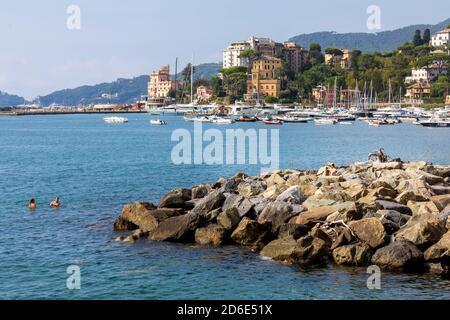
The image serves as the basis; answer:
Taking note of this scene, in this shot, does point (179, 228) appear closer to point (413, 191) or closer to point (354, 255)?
point (354, 255)

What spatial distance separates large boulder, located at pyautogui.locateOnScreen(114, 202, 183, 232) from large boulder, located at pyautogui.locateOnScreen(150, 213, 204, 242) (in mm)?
561

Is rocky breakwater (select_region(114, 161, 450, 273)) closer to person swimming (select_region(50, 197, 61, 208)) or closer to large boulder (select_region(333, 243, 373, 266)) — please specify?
large boulder (select_region(333, 243, 373, 266))

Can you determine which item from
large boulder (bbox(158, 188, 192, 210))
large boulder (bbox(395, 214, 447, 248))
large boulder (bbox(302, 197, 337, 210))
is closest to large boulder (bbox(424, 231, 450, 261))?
large boulder (bbox(395, 214, 447, 248))

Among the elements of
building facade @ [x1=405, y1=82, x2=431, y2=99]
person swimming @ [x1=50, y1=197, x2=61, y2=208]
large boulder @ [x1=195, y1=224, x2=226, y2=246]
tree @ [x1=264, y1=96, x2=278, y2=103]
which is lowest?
person swimming @ [x1=50, y1=197, x2=61, y2=208]

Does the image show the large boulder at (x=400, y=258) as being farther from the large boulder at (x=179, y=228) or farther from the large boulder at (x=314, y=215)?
the large boulder at (x=179, y=228)

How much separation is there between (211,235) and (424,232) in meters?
7.37

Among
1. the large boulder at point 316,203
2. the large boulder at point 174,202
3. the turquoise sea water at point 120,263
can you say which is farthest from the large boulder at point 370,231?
the large boulder at point 174,202

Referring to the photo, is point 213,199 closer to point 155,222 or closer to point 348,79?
point 155,222

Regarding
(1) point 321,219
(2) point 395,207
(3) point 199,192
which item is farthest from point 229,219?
(3) point 199,192

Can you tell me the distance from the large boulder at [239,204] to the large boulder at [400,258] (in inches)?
233

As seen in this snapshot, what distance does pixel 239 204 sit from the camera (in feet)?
85.4

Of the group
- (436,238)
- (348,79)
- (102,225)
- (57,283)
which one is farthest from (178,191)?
(348,79)

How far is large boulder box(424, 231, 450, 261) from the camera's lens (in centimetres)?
2077

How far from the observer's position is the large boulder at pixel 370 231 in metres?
22.0
